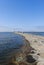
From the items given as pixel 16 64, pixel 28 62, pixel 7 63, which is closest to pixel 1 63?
pixel 7 63

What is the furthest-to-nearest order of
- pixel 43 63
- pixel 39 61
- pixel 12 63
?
1. pixel 12 63
2. pixel 39 61
3. pixel 43 63

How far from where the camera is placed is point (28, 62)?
17.6m

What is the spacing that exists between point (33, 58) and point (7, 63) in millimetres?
2996

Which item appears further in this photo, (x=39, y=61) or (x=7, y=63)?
(x=7, y=63)

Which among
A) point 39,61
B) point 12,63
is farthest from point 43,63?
point 12,63

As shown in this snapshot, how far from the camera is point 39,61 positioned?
1689 cm

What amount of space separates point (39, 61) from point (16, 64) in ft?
8.31

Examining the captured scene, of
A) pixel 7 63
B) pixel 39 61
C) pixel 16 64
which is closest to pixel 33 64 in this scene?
pixel 39 61

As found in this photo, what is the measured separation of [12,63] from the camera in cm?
1798

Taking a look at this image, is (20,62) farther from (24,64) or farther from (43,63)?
(43,63)

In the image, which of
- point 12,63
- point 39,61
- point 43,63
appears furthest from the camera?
point 12,63

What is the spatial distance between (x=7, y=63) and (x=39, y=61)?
12.1 feet

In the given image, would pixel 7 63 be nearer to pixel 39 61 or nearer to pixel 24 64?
pixel 24 64

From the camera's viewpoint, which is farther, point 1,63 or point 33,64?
point 1,63
